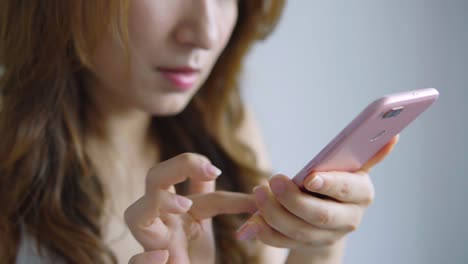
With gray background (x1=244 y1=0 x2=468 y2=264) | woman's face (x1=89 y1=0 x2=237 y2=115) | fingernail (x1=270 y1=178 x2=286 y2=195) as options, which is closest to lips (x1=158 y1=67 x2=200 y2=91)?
woman's face (x1=89 y1=0 x2=237 y2=115)

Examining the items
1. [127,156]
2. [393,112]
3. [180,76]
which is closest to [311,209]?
[393,112]

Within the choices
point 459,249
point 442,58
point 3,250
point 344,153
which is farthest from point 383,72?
point 3,250

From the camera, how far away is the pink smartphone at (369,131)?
0.39 metres

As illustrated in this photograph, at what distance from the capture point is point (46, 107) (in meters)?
0.71

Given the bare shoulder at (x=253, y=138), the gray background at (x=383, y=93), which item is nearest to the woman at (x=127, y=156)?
the bare shoulder at (x=253, y=138)

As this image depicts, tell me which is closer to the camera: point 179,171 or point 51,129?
point 179,171

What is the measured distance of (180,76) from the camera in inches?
25.8

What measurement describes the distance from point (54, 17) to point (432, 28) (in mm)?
801

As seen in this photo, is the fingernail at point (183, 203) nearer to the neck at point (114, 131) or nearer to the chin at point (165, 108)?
the chin at point (165, 108)

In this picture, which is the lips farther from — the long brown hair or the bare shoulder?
the bare shoulder

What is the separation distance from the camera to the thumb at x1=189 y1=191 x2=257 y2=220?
1.85ft

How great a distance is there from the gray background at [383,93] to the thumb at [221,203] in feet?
1.60

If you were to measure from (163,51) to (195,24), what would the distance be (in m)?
0.05

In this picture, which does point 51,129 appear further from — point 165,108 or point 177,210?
point 177,210
